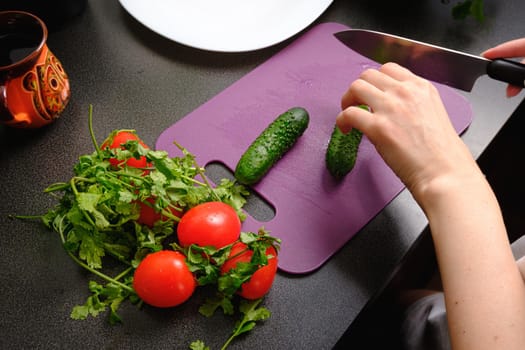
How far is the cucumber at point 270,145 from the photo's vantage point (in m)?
0.92

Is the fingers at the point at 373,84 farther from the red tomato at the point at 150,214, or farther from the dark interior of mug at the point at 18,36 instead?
the dark interior of mug at the point at 18,36

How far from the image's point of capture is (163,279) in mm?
749

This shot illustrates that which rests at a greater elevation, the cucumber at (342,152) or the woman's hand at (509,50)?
the woman's hand at (509,50)

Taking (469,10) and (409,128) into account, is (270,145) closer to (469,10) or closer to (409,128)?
(409,128)

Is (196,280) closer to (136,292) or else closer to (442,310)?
(136,292)

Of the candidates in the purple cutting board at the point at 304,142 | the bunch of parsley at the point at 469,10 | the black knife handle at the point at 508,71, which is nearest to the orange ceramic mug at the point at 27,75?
the purple cutting board at the point at 304,142

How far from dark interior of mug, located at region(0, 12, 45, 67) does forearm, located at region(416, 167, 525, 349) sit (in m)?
0.82

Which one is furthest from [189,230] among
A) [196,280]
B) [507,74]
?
[507,74]

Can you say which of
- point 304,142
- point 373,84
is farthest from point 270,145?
point 373,84

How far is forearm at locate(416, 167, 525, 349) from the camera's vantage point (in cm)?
69

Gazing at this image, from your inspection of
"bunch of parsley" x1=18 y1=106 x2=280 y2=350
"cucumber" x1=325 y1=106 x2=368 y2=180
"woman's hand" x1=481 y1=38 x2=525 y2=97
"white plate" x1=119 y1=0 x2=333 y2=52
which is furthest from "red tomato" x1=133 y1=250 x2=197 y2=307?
"woman's hand" x1=481 y1=38 x2=525 y2=97

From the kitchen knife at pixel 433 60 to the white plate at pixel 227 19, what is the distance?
166 millimetres

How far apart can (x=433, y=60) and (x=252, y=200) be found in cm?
51

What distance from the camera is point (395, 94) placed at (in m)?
0.90
